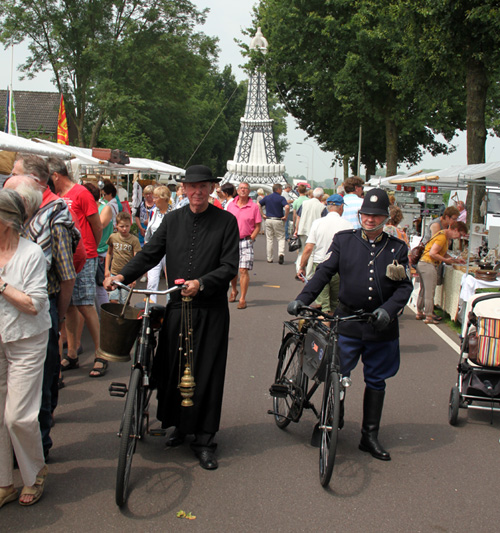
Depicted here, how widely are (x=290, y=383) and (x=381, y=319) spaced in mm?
1106

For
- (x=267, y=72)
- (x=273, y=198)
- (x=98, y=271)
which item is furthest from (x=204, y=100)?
(x=98, y=271)

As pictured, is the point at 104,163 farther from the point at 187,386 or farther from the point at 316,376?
the point at 187,386

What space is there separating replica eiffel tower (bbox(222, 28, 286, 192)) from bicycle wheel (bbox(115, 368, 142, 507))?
248 ft

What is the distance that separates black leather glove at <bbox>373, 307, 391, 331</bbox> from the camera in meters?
4.64

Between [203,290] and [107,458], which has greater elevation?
[203,290]

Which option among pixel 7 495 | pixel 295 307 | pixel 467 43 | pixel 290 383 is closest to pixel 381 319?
pixel 295 307

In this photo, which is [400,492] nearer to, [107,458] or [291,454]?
[291,454]

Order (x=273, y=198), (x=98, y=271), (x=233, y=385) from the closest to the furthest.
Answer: (x=233, y=385) → (x=98, y=271) → (x=273, y=198)

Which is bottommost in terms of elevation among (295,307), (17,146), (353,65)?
(295,307)

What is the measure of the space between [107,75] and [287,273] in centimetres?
2227

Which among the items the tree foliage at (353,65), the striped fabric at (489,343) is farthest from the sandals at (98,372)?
the tree foliage at (353,65)

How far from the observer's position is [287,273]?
16203 mm

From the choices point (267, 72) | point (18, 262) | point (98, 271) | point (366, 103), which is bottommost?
point (98, 271)

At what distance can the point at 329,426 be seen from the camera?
456 centimetres
